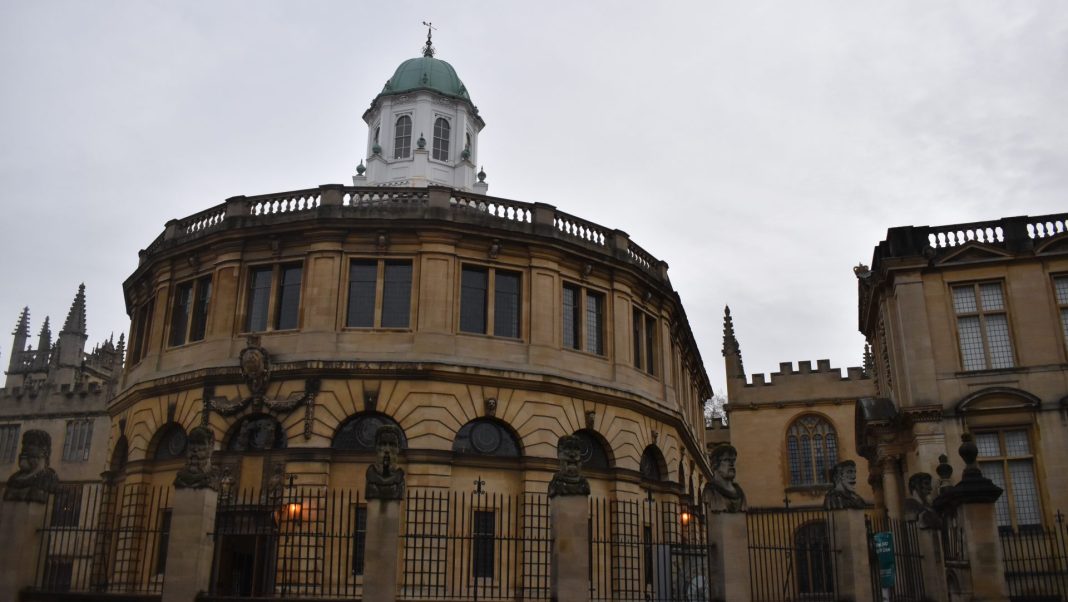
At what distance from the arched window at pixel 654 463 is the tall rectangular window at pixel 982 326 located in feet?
32.6

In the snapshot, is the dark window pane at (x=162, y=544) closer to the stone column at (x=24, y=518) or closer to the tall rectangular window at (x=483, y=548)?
the stone column at (x=24, y=518)

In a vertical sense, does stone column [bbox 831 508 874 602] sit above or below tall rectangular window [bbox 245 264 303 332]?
below

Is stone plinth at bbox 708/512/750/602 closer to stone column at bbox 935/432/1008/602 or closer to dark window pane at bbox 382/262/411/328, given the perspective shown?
stone column at bbox 935/432/1008/602

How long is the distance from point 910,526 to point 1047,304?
1023cm

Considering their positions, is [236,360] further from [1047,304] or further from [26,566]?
[1047,304]

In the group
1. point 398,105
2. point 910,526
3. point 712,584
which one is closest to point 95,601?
point 712,584

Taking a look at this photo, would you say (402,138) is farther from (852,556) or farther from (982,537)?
(982,537)

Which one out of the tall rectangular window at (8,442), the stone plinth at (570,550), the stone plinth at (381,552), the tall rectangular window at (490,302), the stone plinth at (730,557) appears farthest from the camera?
the tall rectangular window at (8,442)

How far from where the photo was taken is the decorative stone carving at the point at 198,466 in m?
15.8

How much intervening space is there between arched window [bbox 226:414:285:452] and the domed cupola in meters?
20.0

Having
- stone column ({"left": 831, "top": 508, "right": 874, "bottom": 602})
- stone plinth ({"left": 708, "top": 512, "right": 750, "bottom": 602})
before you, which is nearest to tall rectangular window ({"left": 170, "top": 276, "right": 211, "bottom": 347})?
stone plinth ({"left": 708, "top": 512, "right": 750, "bottom": 602})

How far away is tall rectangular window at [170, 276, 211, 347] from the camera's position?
2814 cm

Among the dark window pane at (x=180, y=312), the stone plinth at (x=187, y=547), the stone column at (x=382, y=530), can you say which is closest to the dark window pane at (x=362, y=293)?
the dark window pane at (x=180, y=312)

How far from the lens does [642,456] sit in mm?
29328
